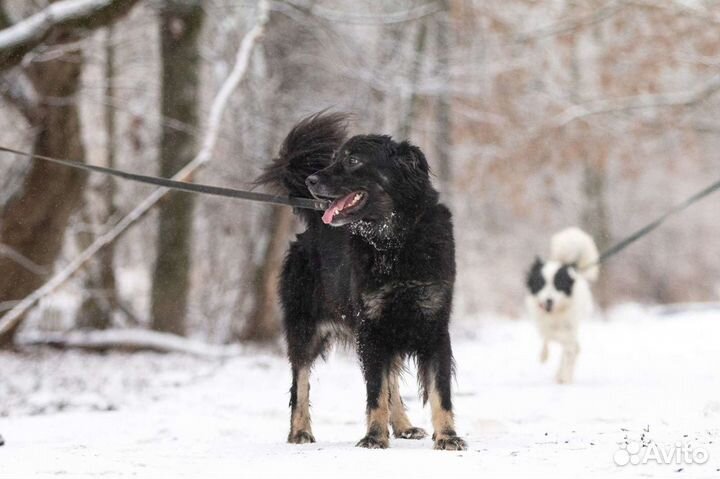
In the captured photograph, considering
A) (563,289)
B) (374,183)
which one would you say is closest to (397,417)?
(374,183)

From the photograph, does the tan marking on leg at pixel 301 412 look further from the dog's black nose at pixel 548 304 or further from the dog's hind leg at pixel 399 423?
the dog's black nose at pixel 548 304

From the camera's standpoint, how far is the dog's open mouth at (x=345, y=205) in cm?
559

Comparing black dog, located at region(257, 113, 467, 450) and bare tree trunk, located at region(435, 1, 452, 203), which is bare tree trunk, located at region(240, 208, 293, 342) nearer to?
bare tree trunk, located at region(435, 1, 452, 203)

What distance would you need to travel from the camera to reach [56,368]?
11836 millimetres

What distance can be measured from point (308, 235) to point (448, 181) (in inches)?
499

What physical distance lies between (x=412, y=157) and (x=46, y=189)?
735 cm

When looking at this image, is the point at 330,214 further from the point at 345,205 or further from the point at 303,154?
the point at 303,154

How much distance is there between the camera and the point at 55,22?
24.5ft

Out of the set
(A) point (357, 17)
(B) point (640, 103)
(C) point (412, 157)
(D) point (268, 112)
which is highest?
(A) point (357, 17)

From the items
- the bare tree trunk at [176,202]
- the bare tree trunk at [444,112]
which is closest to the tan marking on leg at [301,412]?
the bare tree trunk at [176,202]

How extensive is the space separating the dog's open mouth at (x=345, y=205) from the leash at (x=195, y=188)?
48cm

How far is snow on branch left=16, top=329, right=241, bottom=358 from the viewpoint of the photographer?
43.4 ft

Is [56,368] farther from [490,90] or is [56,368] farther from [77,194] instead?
[490,90]

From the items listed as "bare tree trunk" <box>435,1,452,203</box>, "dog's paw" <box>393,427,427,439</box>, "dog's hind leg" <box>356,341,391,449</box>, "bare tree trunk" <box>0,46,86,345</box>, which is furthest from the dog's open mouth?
"bare tree trunk" <box>435,1,452,203</box>
